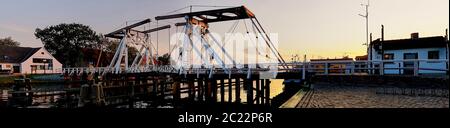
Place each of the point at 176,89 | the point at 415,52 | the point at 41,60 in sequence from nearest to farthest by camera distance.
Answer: the point at 176,89 → the point at 415,52 → the point at 41,60

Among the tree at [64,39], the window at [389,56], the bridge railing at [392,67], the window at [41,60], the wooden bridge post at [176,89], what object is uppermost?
the tree at [64,39]

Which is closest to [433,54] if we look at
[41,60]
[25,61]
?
[25,61]

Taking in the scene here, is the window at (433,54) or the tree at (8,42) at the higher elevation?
the tree at (8,42)

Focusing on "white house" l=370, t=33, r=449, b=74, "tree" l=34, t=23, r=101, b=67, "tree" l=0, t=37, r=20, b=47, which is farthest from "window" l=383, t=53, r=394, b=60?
"tree" l=0, t=37, r=20, b=47

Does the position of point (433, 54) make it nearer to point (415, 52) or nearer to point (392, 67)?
point (415, 52)

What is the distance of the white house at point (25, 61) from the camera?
49359mm

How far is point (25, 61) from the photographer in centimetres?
5138

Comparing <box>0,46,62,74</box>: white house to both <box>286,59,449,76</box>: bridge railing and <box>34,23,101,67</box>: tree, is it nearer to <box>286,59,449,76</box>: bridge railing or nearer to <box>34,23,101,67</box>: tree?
<box>34,23,101,67</box>: tree

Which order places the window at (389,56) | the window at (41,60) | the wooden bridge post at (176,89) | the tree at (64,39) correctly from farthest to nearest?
the tree at (64,39)
the window at (41,60)
the window at (389,56)
the wooden bridge post at (176,89)

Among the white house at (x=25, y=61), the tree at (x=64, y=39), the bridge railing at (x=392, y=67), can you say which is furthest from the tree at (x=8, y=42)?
the bridge railing at (x=392, y=67)

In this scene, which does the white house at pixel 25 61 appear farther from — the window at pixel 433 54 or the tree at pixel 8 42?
the window at pixel 433 54
